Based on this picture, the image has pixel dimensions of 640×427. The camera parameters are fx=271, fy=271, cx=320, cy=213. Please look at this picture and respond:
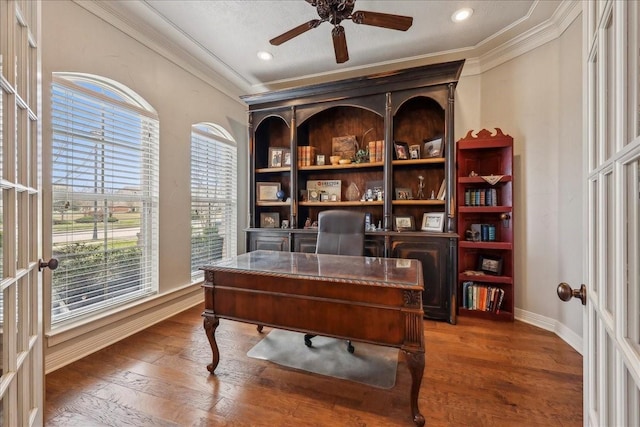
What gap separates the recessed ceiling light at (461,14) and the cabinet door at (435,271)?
2.13 meters

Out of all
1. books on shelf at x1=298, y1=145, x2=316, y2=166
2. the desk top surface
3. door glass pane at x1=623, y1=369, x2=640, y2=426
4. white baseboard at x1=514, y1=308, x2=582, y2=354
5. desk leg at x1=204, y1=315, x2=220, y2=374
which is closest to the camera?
door glass pane at x1=623, y1=369, x2=640, y2=426

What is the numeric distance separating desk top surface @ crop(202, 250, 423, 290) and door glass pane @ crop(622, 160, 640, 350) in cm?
87

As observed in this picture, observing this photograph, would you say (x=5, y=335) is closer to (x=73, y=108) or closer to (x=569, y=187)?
(x=73, y=108)

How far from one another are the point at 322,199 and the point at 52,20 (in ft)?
9.42

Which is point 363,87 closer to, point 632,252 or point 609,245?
point 609,245

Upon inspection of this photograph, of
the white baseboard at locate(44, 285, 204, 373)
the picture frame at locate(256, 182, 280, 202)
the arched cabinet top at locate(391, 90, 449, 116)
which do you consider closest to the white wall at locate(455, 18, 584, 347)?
the arched cabinet top at locate(391, 90, 449, 116)

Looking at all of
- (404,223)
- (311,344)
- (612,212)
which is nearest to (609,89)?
(612,212)

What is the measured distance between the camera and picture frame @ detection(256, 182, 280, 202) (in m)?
3.83

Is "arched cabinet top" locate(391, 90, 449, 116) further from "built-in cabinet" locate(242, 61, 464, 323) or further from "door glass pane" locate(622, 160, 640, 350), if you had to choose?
"door glass pane" locate(622, 160, 640, 350)

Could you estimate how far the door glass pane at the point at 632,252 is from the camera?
21.0 inches

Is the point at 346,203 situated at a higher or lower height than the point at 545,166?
lower

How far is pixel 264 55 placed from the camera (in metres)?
3.22

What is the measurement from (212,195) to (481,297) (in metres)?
3.43

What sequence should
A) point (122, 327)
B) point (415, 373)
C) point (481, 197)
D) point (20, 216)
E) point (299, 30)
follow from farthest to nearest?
point (481, 197) → point (122, 327) → point (299, 30) → point (415, 373) → point (20, 216)
